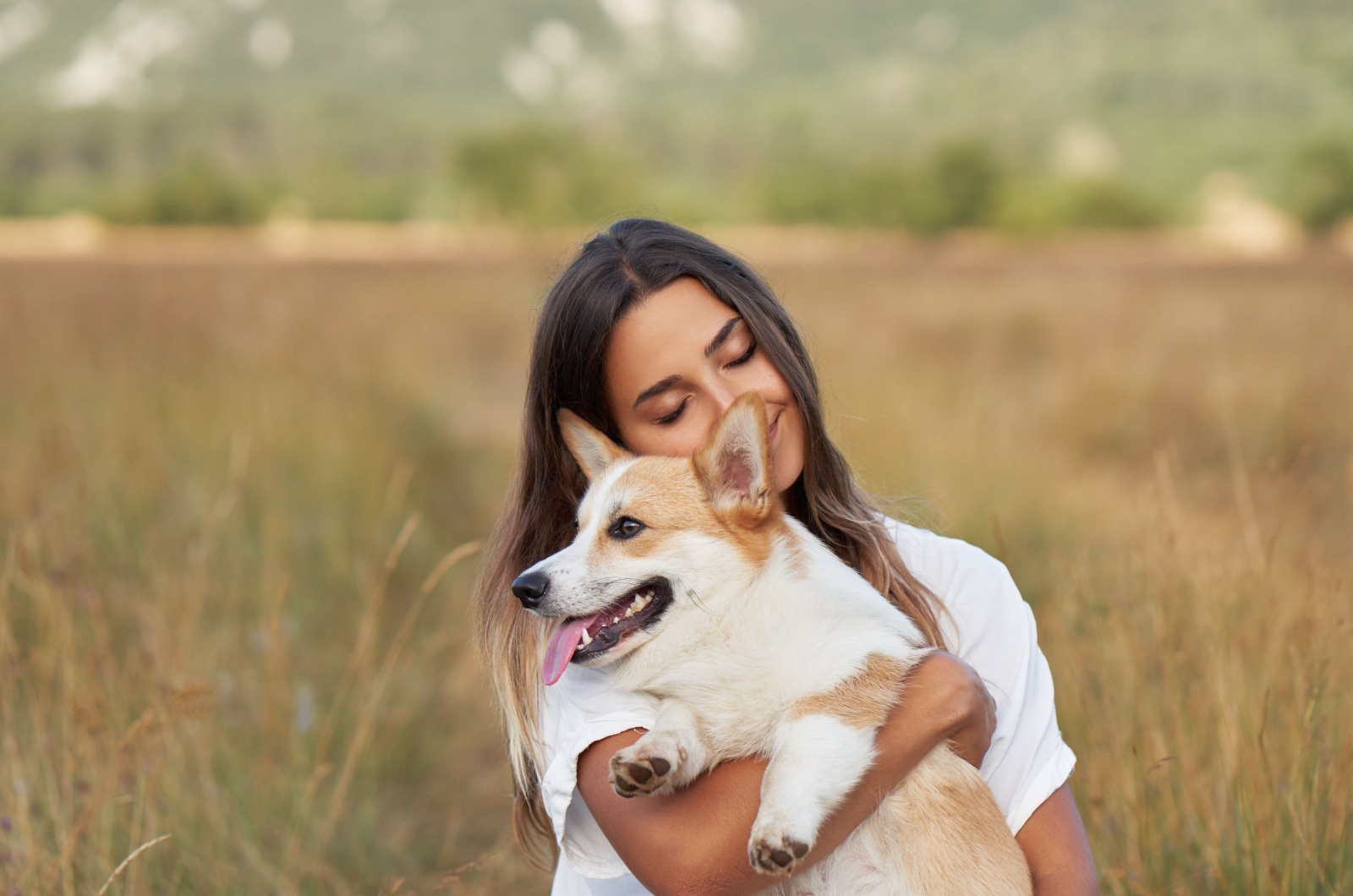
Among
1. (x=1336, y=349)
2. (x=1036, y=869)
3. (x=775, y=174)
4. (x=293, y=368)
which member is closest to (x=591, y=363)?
(x=1036, y=869)

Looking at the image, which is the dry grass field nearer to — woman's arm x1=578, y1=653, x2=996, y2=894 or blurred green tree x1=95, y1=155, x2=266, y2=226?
woman's arm x1=578, y1=653, x2=996, y2=894

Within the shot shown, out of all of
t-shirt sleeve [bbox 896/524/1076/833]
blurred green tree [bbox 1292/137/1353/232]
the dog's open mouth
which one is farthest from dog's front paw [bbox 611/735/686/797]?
blurred green tree [bbox 1292/137/1353/232]

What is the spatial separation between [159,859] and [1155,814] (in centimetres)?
Result: 241

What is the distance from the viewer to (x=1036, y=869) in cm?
180

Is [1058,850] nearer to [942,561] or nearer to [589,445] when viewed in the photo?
[942,561]

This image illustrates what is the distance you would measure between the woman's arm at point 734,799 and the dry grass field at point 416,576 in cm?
70

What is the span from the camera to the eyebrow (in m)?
2.09

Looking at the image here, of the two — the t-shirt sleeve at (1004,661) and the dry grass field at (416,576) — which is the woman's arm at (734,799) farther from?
the dry grass field at (416,576)

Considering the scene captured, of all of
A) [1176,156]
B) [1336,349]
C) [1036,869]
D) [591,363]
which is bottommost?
[1176,156]

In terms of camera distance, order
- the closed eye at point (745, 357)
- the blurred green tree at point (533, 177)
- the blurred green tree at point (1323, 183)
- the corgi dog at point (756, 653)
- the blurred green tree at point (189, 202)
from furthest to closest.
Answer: the blurred green tree at point (189, 202)
the blurred green tree at point (533, 177)
the blurred green tree at point (1323, 183)
the closed eye at point (745, 357)
the corgi dog at point (756, 653)

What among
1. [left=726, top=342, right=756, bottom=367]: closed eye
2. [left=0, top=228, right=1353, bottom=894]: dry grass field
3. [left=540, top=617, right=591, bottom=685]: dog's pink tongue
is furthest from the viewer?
[left=0, top=228, right=1353, bottom=894]: dry grass field

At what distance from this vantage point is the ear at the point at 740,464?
188cm

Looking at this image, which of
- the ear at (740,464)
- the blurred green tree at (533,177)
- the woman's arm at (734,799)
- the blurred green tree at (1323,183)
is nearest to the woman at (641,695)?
the woman's arm at (734,799)

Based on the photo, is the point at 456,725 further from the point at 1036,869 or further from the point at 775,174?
the point at 775,174
